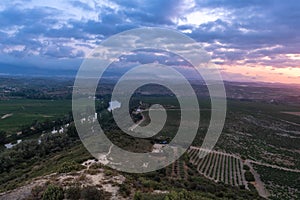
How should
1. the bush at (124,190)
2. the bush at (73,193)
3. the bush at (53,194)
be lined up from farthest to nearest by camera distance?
1. the bush at (124,190)
2. the bush at (73,193)
3. the bush at (53,194)

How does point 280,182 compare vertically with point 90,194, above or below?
below

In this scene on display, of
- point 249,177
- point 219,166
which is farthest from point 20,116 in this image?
point 249,177

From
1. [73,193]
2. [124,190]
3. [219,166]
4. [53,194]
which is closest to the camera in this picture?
[53,194]

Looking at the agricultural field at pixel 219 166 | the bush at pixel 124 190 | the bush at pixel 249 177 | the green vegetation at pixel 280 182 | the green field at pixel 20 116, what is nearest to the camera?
the bush at pixel 124 190

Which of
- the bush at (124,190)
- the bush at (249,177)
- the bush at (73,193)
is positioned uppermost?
the bush at (73,193)

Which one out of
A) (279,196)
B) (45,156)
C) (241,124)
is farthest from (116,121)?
(279,196)

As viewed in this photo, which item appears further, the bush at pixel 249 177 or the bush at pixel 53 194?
the bush at pixel 249 177

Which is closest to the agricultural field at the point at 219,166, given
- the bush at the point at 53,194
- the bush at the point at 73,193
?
the bush at the point at 73,193

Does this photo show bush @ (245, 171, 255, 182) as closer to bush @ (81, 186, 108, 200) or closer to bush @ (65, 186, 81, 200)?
bush @ (81, 186, 108, 200)

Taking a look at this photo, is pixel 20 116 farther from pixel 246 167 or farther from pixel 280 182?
pixel 280 182

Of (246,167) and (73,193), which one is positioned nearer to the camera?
(73,193)

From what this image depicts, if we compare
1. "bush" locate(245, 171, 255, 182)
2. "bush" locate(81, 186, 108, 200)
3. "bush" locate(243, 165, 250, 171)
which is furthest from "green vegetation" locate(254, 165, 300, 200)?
"bush" locate(81, 186, 108, 200)

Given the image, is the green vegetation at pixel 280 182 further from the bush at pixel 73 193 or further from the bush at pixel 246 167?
the bush at pixel 73 193
